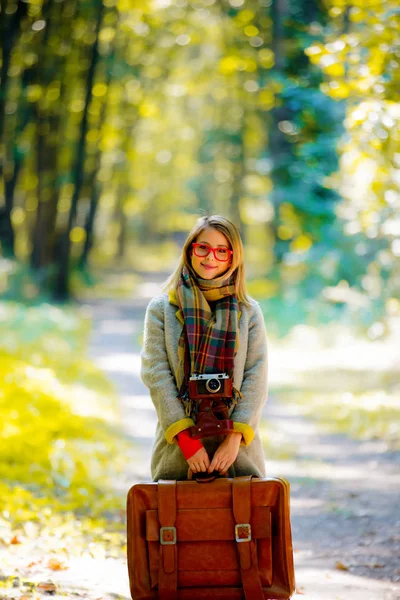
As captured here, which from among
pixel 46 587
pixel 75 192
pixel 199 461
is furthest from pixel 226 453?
pixel 75 192

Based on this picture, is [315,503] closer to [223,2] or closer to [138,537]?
[138,537]

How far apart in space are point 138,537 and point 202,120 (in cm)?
3760

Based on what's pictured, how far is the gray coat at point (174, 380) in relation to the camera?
3572mm

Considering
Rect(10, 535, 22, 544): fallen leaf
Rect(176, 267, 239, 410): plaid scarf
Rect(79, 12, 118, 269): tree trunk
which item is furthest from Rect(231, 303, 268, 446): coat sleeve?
Rect(79, 12, 118, 269): tree trunk

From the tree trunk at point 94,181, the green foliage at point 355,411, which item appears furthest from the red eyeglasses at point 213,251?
the tree trunk at point 94,181

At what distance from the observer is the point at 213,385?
3.49 meters

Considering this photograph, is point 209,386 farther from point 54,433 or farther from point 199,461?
point 54,433

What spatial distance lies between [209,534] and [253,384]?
2.23ft

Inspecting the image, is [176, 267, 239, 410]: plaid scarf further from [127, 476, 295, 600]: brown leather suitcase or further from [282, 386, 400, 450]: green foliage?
[282, 386, 400, 450]: green foliage

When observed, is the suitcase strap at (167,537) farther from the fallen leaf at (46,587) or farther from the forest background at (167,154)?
the forest background at (167,154)

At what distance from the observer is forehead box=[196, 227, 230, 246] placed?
371cm

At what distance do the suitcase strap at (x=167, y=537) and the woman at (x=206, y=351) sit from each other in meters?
0.17

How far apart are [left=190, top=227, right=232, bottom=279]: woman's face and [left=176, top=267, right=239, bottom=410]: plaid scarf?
1.7 inches

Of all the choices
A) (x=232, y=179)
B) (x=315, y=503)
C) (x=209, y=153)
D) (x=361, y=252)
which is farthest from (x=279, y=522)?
(x=232, y=179)
